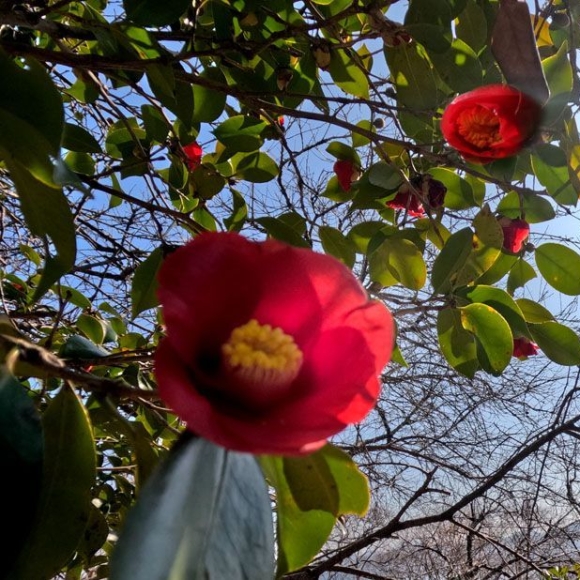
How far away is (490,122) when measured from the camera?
2.66 ft

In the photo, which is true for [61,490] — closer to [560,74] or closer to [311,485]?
[311,485]

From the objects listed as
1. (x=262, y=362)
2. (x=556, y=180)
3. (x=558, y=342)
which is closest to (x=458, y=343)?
(x=558, y=342)

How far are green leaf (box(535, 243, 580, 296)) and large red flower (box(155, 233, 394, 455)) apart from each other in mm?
765

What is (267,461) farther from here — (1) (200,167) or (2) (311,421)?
(1) (200,167)

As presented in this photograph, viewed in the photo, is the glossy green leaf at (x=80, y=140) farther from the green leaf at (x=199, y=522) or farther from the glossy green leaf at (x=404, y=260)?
the green leaf at (x=199, y=522)

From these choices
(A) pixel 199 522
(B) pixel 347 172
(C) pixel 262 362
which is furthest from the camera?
(B) pixel 347 172

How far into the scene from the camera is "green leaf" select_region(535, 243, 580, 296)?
1050 millimetres

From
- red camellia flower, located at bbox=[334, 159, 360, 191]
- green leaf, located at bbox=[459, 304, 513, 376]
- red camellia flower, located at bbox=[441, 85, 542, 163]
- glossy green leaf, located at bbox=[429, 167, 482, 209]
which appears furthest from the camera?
red camellia flower, located at bbox=[334, 159, 360, 191]

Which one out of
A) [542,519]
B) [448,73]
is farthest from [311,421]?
[542,519]

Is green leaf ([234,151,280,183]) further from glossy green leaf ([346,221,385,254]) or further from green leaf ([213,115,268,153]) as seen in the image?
glossy green leaf ([346,221,385,254])

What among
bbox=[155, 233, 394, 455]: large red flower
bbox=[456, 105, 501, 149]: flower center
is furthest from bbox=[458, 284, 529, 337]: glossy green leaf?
bbox=[155, 233, 394, 455]: large red flower

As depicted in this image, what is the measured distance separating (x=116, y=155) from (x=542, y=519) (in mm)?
4254

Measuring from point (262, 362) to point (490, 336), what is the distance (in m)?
0.57

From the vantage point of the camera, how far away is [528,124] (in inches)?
30.5
